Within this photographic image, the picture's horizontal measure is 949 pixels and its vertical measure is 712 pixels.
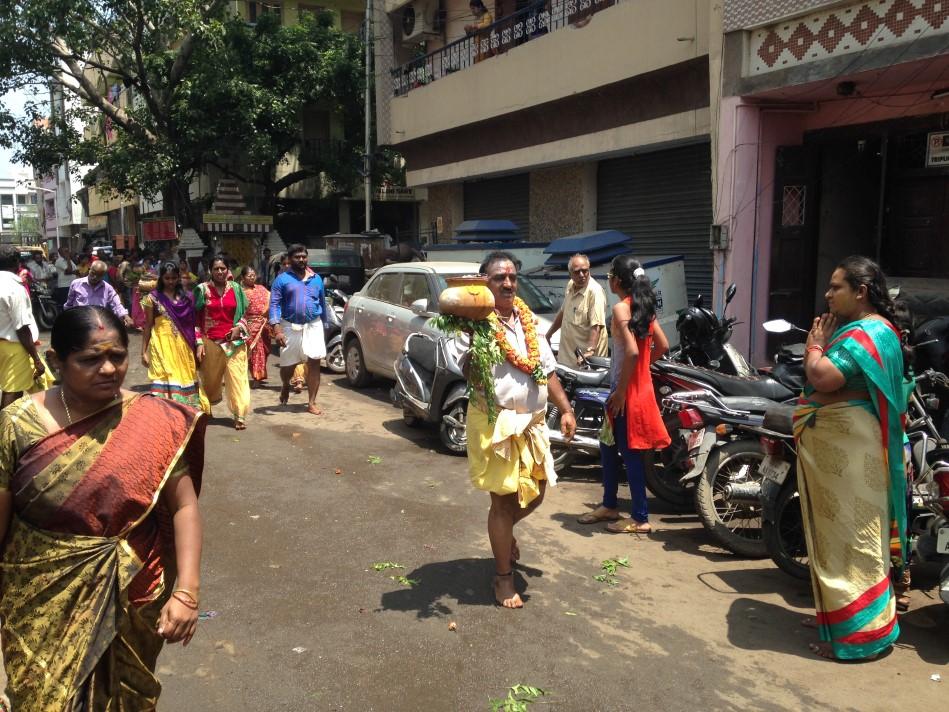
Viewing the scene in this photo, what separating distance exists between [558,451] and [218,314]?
3.77m

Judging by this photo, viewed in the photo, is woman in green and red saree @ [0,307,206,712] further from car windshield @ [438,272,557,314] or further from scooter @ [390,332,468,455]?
car windshield @ [438,272,557,314]

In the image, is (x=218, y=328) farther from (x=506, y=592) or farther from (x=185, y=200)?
(x=185, y=200)

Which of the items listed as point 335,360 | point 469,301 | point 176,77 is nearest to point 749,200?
point 335,360

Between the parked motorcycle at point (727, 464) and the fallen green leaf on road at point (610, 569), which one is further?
the parked motorcycle at point (727, 464)

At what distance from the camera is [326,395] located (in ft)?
35.1

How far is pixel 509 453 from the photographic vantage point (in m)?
4.34

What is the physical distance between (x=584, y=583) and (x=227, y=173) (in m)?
23.7

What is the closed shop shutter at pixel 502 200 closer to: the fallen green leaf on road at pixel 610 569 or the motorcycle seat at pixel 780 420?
the fallen green leaf on road at pixel 610 569

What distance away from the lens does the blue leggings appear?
18.4 feet

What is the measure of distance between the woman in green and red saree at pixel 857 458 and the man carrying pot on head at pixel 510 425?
1336mm

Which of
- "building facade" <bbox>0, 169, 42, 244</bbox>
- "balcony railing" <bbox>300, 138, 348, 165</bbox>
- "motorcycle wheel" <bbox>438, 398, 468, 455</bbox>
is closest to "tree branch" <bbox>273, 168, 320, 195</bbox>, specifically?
"balcony railing" <bbox>300, 138, 348, 165</bbox>

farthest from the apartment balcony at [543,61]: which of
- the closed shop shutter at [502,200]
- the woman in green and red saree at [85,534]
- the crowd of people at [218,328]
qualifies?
the woman in green and red saree at [85,534]

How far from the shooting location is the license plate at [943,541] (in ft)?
13.7

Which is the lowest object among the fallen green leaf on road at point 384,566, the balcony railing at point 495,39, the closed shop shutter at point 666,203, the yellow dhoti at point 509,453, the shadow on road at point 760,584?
the shadow on road at point 760,584
